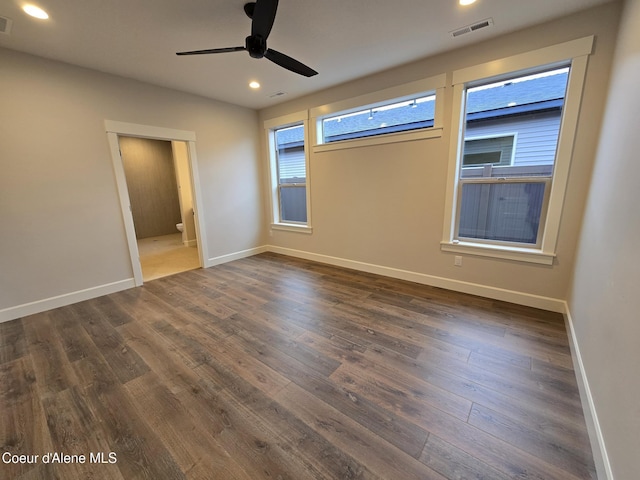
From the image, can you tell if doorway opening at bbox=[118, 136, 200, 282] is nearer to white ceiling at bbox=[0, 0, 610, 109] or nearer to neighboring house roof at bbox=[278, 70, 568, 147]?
white ceiling at bbox=[0, 0, 610, 109]

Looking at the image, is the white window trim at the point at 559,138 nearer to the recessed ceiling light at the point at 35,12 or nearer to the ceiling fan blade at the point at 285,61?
the ceiling fan blade at the point at 285,61

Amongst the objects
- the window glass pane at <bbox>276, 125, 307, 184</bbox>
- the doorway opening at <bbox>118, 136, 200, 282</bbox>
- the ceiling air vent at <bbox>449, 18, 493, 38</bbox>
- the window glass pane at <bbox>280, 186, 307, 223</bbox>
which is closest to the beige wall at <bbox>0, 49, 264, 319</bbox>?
the window glass pane at <bbox>276, 125, 307, 184</bbox>

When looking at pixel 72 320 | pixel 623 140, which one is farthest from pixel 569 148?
pixel 72 320

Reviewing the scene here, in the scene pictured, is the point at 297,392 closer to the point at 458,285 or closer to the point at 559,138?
the point at 458,285

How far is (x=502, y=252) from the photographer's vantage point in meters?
2.76

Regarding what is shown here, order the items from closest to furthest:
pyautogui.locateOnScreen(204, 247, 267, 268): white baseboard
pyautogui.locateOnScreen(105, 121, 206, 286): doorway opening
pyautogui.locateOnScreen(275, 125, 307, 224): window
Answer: pyautogui.locateOnScreen(105, 121, 206, 286): doorway opening
pyautogui.locateOnScreen(204, 247, 267, 268): white baseboard
pyautogui.locateOnScreen(275, 125, 307, 224): window

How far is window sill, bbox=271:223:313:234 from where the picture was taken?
15.0 ft

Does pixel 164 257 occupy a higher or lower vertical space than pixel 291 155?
lower

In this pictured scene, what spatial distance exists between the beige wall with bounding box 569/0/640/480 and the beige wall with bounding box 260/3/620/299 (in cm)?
23

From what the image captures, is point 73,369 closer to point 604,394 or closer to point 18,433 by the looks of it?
point 18,433

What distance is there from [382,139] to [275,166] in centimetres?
232

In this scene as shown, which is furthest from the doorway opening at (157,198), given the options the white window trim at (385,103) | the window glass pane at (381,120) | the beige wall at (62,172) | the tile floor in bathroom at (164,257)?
the window glass pane at (381,120)

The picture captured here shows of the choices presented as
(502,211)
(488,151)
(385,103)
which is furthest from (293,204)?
(502,211)

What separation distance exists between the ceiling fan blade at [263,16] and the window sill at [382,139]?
74.8 inches
